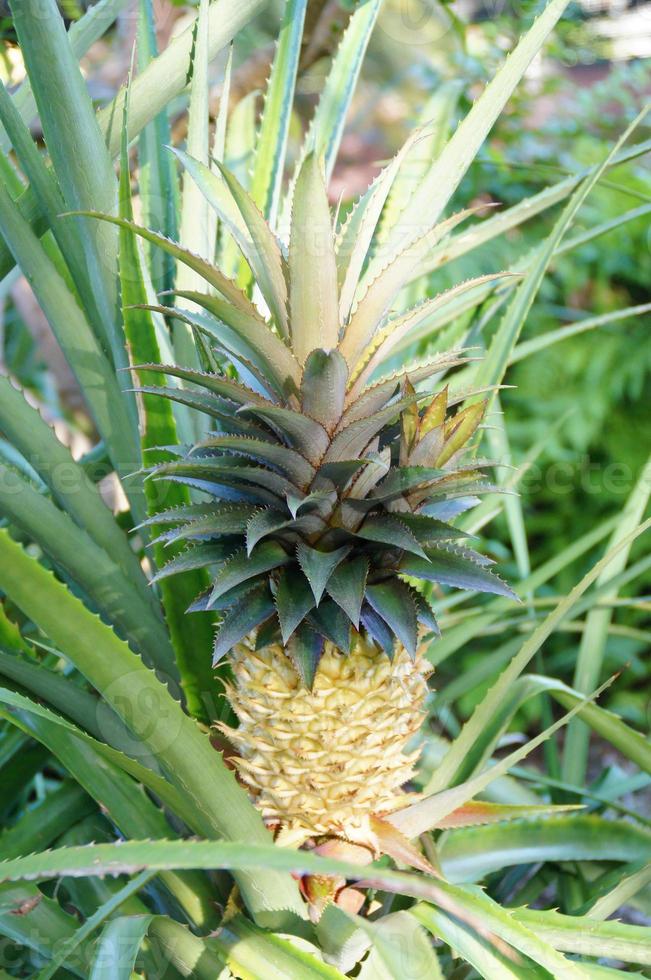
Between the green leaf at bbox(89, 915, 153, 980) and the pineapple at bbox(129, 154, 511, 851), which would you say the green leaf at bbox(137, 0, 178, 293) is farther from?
the green leaf at bbox(89, 915, 153, 980)

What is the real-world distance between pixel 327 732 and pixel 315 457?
18cm

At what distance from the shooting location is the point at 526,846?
695 millimetres

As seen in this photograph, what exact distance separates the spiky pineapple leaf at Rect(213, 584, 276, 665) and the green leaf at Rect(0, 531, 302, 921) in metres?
0.06

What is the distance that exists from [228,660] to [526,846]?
1.02ft

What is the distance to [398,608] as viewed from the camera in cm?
54

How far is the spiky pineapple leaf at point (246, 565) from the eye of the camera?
1.70 ft

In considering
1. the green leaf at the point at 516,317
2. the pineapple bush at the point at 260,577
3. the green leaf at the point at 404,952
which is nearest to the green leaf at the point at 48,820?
the pineapple bush at the point at 260,577

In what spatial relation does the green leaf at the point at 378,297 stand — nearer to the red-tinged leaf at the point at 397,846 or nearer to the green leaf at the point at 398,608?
the green leaf at the point at 398,608

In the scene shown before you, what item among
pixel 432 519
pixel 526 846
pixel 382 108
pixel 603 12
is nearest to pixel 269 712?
pixel 432 519

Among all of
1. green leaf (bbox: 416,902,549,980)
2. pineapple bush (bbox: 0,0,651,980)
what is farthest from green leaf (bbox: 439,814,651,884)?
green leaf (bbox: 416,902,549,980)

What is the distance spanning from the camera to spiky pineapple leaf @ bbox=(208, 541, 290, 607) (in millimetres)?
520

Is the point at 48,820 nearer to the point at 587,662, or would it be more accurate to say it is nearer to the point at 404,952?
the point at 404,952

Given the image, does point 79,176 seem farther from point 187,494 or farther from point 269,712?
point 269,712

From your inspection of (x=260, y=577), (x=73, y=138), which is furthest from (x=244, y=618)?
(x=73, y=138)
